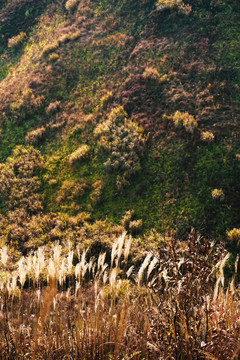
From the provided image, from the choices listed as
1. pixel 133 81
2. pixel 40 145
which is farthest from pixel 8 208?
pixel 133 81

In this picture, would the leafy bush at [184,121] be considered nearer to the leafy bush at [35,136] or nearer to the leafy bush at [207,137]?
the leafy bush at [207,137]

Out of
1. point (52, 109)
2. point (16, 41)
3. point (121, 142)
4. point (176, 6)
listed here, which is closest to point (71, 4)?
point (16, 41)

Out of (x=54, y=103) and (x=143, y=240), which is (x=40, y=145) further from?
(x=143, y=240)

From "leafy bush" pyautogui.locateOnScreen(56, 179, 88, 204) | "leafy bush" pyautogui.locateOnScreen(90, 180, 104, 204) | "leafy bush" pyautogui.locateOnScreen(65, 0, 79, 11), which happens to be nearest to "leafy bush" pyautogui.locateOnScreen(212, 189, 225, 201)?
"leafy bush" pyautogui.locateOnScreen(90, 180, 104, 204)

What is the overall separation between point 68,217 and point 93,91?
8.11 m

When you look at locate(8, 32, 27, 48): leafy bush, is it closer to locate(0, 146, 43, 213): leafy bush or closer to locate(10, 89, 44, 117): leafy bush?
locate(10, 89, 44, 117): leafy bush

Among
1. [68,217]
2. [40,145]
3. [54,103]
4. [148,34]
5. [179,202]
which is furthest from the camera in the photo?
[148,34]

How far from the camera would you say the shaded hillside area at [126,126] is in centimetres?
895

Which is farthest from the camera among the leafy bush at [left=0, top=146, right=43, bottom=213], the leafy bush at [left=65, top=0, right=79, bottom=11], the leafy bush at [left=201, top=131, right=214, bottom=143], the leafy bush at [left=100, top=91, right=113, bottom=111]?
the leafy bush at [left=65, top=0, right=79, bottom=11]

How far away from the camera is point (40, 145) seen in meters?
12.9

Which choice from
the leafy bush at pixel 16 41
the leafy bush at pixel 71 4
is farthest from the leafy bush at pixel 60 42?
the leafy bush at pixel 71 4

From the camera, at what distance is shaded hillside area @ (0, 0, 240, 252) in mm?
8945

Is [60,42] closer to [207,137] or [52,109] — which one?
[52,109]

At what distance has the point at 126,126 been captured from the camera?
459 inches
